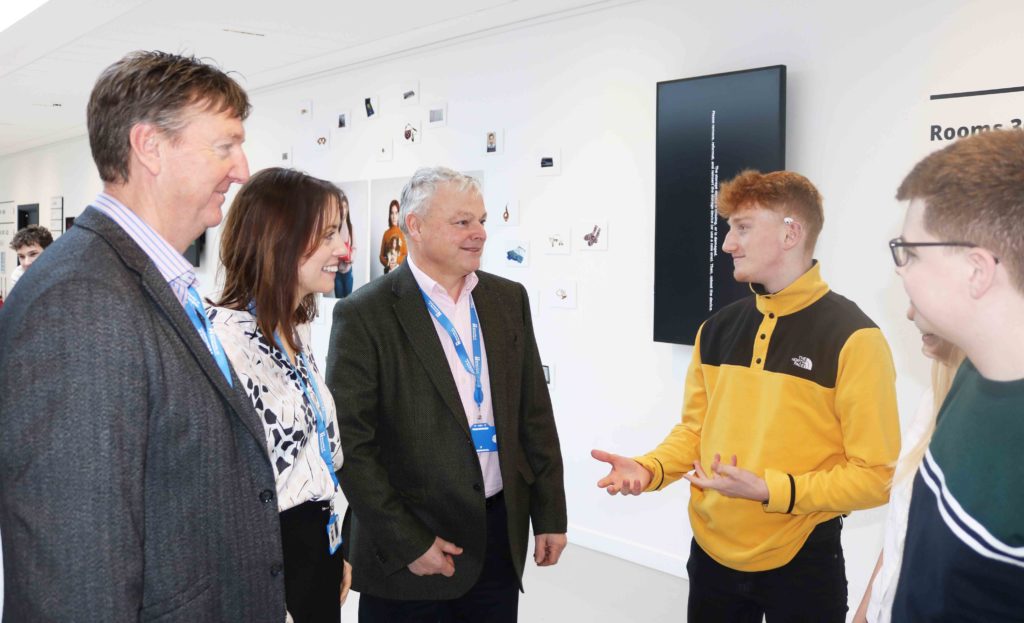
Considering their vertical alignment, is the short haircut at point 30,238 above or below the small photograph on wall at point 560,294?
above

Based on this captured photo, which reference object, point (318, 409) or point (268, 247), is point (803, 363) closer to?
point (318, 409)

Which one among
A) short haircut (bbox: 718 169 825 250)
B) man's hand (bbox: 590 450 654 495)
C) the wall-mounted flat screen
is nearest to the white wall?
the wall-mounted flat screen

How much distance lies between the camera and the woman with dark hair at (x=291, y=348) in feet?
5.33

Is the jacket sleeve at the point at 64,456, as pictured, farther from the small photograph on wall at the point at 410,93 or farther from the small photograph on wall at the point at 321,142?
the small photograph on wall at the point at 321,142

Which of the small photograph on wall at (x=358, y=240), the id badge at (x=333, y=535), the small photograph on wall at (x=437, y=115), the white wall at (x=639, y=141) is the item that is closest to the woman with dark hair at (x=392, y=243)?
the small photograph on wall at (x=358, y=240)

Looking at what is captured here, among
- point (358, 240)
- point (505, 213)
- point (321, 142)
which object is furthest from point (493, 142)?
point (321, 142)

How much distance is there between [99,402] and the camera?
1.05 metres

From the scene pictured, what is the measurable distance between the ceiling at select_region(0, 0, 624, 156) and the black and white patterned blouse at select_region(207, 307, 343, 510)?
3.29 metres

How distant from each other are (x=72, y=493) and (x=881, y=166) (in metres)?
3.34

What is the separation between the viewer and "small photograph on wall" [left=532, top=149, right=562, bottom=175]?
185 inches

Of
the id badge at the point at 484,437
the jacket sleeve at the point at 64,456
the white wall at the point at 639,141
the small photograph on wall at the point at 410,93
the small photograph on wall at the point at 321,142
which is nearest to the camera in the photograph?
the jacket sleeve at the point at 64,456

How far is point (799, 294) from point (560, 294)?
2.68 m

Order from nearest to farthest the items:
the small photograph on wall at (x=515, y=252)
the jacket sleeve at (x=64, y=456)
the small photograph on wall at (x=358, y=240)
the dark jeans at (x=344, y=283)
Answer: the jacket sleeve at (x=64, y=456)
the small photograph on wall at (x=515, y=252)
the small photograph on wall at (x=358, y=240)
the dark jeans at (x=344, y=283)

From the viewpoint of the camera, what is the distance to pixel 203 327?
1331 mm
